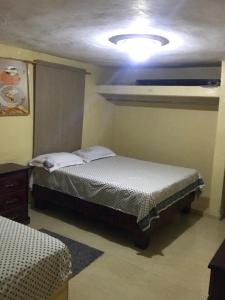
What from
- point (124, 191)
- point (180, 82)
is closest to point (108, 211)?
point (124, 191)

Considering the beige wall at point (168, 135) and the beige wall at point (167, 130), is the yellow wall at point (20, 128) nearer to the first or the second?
the beige wall at point (167, 130)

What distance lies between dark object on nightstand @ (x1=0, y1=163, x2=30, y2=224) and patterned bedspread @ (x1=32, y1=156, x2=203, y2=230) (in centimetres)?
41

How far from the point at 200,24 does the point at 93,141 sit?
313 centimetres

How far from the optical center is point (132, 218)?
2973 millimetres

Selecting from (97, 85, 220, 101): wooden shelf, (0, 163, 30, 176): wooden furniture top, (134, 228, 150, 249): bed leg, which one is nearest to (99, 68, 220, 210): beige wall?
(97, 85, 220, 101): wooden shelf

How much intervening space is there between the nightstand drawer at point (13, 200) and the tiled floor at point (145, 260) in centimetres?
34

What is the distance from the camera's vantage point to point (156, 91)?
13.8 ft

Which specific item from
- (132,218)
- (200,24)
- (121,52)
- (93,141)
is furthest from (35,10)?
(93,141)

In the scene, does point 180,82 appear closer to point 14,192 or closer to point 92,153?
point 92,153

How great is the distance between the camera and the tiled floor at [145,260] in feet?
7.49

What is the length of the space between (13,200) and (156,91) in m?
2.49

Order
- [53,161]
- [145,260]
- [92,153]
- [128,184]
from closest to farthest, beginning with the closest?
[145,260] → [128,184] → [53,161] → [92,153]

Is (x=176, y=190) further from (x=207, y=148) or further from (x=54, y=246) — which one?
(x=54, y=246)

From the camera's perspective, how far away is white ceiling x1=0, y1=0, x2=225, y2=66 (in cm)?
181
